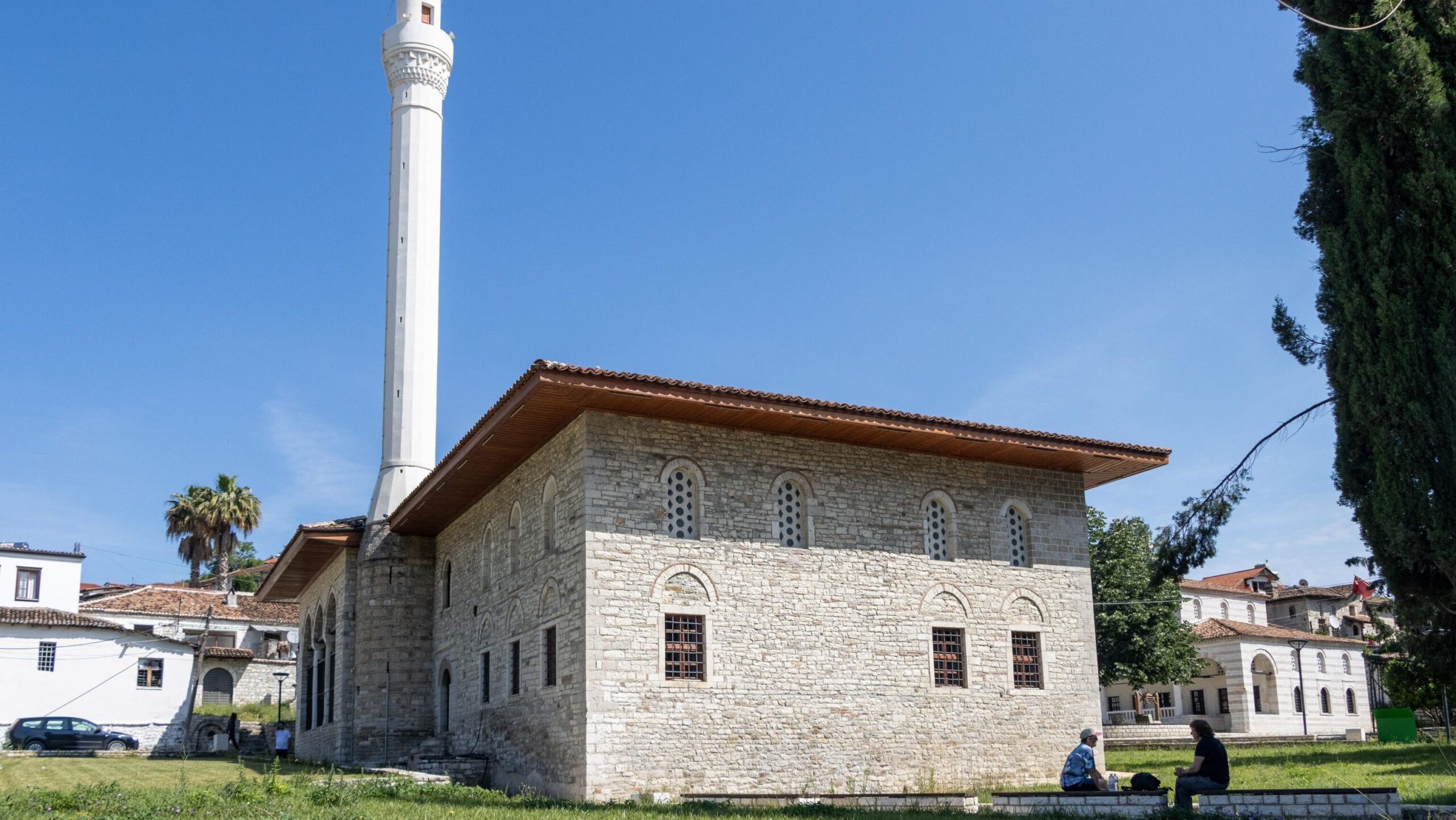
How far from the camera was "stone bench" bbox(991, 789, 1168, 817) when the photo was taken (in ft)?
30.4

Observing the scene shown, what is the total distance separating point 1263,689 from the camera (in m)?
40.9

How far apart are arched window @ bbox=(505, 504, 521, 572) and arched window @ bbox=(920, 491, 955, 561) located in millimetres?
6032

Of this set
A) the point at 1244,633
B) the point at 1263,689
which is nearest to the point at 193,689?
the point at 1244,633

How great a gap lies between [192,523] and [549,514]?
3807cm

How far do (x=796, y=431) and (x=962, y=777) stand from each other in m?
5.39

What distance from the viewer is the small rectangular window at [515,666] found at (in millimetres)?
17031

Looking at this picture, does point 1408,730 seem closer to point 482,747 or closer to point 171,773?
point 482,747

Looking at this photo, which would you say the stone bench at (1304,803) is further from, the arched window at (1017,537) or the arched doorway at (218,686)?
the arched doorway at (218,686)

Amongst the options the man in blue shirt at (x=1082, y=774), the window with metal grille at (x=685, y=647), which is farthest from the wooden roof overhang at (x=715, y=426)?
the man in blue shirt at (x=1082, y=774)

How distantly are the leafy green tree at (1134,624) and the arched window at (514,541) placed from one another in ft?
64.2

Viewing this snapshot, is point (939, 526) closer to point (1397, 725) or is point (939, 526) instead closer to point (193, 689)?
A: point (1397, 725)

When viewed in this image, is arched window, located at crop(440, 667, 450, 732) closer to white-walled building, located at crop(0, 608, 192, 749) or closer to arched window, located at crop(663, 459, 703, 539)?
arched window, located at crop(663, 459, 703, 539)

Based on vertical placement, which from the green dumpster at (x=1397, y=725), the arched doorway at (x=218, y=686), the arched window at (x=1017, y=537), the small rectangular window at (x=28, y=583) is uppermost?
the small rectangular window at (x=28, y=583)

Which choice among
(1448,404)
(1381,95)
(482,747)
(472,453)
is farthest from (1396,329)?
(482,747)
